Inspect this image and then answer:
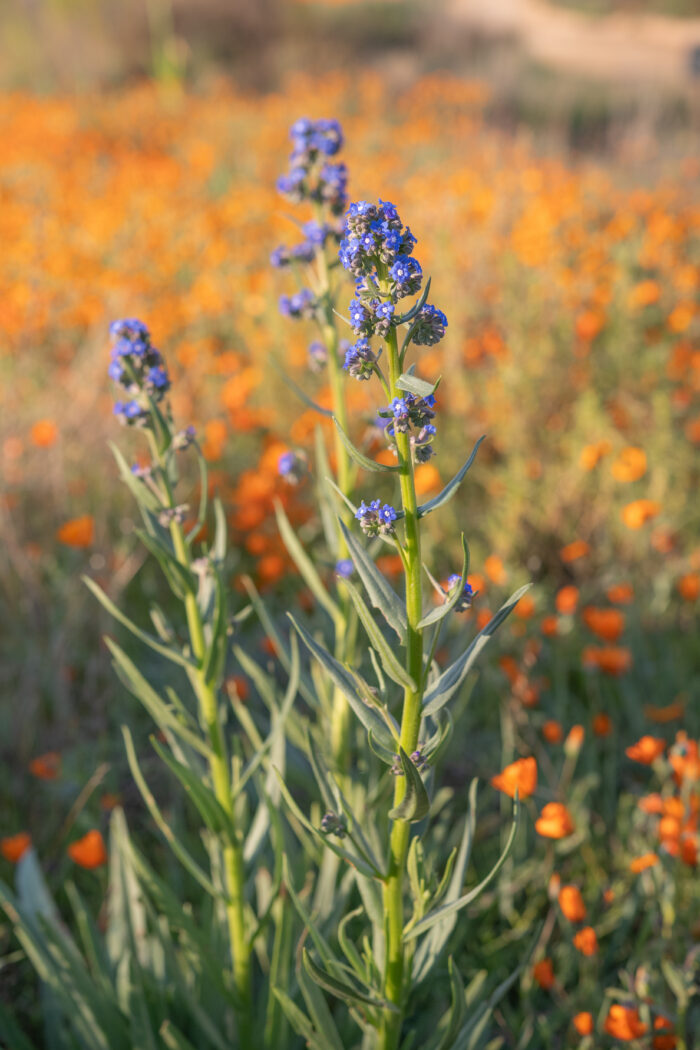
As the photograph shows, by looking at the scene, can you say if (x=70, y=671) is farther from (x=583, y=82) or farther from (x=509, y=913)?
(x=583, y=82)

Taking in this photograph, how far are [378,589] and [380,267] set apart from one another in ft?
1.24

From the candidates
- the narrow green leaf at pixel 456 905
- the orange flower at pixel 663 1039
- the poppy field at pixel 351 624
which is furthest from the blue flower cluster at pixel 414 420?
the orange flower at pixel 663 1039

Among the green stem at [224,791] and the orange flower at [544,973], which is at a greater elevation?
the green stem at [224,791]

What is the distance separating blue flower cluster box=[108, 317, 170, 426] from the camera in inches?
50.3

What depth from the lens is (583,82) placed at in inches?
523

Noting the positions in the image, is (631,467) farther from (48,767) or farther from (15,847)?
(15,847)

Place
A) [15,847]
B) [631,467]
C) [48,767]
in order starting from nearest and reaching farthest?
[15,847] → [48,767] → [631,467]

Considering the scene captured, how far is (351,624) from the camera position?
150 cm

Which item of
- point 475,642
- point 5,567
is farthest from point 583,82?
point 475,642

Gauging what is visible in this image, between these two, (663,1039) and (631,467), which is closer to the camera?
(663,1039)

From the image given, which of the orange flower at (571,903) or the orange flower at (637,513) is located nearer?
the orange flower at (571,903)

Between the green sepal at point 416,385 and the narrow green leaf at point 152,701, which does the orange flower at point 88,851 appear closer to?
the narrow green leaf at point 152,701

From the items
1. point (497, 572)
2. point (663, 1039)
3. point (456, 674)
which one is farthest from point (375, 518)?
point (497, 572)

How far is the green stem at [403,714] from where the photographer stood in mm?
936
